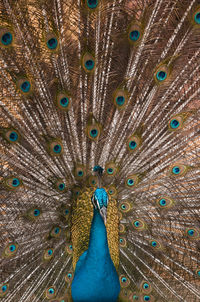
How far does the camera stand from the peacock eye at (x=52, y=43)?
104 cm

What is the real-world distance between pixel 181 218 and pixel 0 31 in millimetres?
1328

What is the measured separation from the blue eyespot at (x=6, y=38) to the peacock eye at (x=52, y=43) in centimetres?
16

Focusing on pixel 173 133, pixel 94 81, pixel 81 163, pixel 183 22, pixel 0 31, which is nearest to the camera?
pixel 0 31

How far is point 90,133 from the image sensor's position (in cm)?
139

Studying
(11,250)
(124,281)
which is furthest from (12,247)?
(124,281)

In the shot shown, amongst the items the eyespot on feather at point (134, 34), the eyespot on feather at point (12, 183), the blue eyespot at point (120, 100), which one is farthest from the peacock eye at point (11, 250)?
the eyespot on feather at point (134, 34)

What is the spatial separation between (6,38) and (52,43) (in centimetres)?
19

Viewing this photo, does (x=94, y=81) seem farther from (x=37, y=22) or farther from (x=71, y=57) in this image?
(x=37, y=22)

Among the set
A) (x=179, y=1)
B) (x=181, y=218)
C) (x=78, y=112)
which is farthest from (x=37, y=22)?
(x=181, y=218)

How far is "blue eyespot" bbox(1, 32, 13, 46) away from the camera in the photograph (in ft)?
3.14

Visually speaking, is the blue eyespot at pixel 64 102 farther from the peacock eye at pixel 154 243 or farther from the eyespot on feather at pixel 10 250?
the peacock eye at pixel 154 243

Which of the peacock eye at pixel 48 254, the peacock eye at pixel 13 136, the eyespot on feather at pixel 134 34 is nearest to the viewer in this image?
the eyespot on feather at pixel 134 34

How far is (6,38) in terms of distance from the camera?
0.96m

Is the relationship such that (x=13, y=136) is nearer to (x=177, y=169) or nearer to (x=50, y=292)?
(x=177, y=169)
